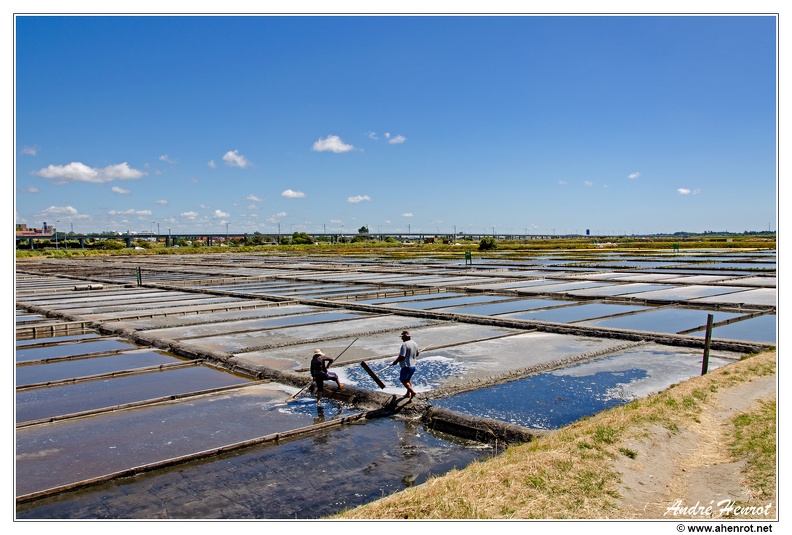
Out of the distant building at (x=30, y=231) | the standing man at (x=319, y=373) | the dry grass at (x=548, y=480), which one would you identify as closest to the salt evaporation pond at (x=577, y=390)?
the dry grass at (x=548, y=480)

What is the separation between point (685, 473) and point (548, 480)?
1490 mm

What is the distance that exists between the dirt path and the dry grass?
5.1 inches

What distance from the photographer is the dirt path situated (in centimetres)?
481

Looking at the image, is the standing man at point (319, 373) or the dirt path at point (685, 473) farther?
Result: the standing man at point (319, 373)

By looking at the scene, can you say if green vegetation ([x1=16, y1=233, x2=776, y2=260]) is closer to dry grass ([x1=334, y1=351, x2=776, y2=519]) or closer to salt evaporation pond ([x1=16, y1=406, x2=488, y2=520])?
dry grass ([x1=334, y1=351, x2=776, y2=519])

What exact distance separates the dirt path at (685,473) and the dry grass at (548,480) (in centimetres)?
13

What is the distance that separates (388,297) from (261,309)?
488cm

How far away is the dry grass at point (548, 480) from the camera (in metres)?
4.72

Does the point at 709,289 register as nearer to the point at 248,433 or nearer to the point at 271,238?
the point at 248,433

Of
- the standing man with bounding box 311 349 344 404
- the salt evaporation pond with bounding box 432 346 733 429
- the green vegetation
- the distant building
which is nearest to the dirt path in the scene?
the salt evaporation pond with bounding box 432 346 733 429

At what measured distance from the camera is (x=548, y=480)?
5.21 m

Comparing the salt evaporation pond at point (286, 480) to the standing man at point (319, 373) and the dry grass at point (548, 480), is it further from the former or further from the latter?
the standing man at point (319, 373)

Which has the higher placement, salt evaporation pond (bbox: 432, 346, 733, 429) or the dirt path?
the dirt path

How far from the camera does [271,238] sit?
118125mm
